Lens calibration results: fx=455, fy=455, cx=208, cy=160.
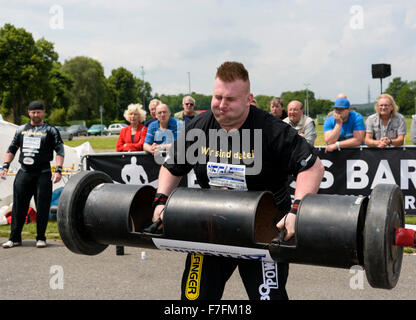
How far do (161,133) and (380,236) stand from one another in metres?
5.11

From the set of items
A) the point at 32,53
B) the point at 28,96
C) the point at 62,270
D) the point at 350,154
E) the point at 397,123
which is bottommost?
the point at 62,270

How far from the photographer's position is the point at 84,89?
3132 inches

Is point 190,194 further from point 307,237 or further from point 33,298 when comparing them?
point 33,298

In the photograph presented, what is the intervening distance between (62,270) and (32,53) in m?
49.6

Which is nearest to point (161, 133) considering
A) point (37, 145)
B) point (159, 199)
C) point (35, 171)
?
point (37, 145)

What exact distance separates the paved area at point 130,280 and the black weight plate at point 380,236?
2124 millimetres

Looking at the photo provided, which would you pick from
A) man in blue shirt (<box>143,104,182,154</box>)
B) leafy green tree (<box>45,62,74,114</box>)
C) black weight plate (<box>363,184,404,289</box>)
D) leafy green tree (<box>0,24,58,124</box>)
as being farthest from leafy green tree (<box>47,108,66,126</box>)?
black weight plate (<box>363,184,404,289</box>)

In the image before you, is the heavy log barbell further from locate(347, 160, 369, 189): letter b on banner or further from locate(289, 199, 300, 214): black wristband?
locate(347, 160, 369, 189): letter b on banner

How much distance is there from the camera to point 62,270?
5156 mm

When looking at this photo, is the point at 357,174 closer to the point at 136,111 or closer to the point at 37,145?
the point at 136,111

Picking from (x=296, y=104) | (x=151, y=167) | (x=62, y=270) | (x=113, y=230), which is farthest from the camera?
(x=151, y=167)

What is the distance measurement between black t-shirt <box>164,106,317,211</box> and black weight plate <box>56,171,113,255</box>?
62 centimetres
